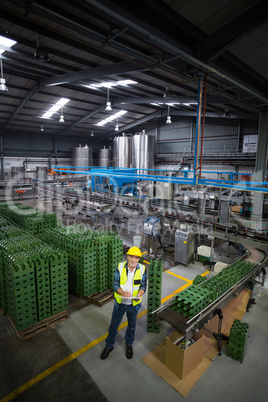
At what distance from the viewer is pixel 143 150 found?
19453 mm

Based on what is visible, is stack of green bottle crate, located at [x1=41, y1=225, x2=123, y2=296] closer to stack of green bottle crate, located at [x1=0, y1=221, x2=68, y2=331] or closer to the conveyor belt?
stack of green bottle crate, located at [x1=0, y1=221, x2=68, y2=331]

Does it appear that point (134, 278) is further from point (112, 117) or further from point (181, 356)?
point (112, 117)

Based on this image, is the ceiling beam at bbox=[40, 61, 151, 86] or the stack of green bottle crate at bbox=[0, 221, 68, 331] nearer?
the stack of green bottle crate at bbox=[0, 221, 68, 331]

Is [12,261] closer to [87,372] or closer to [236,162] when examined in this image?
[87,372]

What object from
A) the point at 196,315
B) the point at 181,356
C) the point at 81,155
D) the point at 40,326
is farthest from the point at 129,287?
the point at 81,155

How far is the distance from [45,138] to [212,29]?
71.5 ft

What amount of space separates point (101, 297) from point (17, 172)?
794 inches

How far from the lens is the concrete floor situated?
10.1 ft

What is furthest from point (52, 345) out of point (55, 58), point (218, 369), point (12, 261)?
point (55, 58)

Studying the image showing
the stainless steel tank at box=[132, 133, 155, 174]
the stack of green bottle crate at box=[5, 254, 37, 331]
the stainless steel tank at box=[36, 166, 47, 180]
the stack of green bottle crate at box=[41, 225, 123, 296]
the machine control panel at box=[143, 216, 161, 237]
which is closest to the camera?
the stack of green bottle crate at box=[5, 254, 37, 331]

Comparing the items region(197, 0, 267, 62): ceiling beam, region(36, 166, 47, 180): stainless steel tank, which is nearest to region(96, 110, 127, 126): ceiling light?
region(36, 166, 47, 180): stainless steel tank

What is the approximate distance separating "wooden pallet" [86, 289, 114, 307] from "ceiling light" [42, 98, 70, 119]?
15.0 m

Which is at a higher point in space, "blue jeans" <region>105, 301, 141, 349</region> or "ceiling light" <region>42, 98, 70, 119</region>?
"ceiling light" <region>42, 98, 70, 119</region>

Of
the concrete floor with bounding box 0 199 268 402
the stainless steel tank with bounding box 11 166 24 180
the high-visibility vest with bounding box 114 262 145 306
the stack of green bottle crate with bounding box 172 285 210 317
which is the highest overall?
the stainless steel tank with bounding box 11 166 24 180
